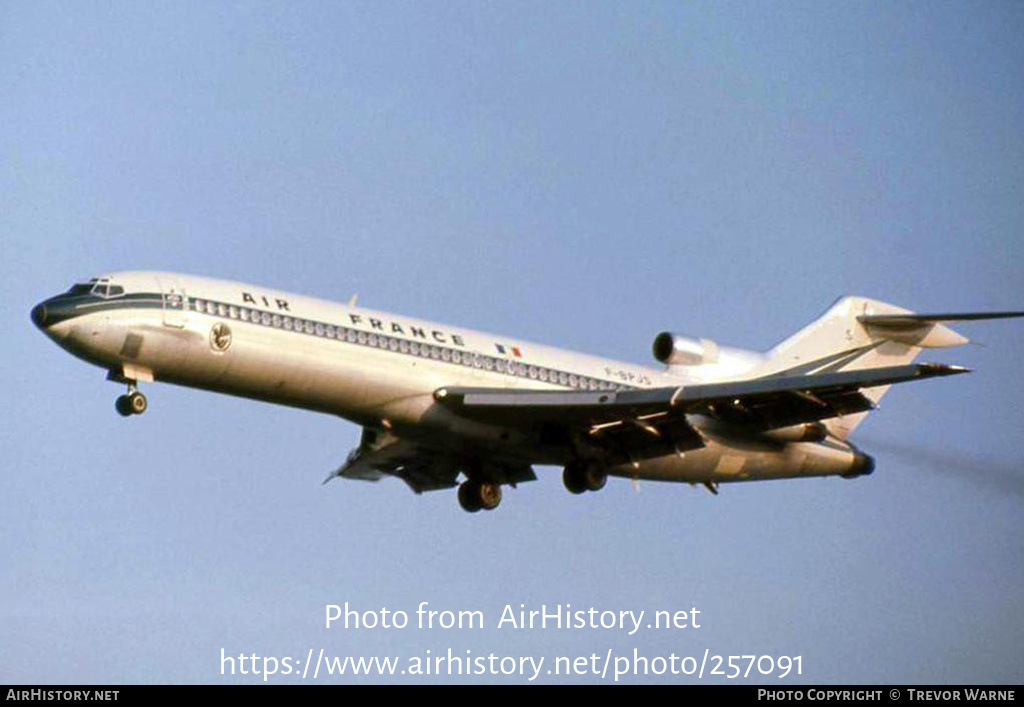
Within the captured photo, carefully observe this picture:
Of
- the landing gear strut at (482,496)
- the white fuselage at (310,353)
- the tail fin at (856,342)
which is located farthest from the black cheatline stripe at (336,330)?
the tail fin at (856,342)

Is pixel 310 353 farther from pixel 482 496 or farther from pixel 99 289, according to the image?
pixel 482 496

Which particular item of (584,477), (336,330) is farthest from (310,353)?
(584,477)

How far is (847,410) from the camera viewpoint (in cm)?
3712

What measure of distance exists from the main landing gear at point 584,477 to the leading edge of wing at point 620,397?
1.44 meters

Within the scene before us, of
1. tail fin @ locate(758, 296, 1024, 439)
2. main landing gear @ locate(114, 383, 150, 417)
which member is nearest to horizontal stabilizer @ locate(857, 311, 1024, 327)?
tail fin @ locate(758, 296, 1024, 439)

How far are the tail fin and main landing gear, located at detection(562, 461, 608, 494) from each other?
553 cm

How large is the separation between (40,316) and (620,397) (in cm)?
1010

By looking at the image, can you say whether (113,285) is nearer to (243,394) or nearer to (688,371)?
(243,394)

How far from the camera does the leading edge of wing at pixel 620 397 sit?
35.8m

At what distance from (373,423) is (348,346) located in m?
1.91

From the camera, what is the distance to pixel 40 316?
109 ft

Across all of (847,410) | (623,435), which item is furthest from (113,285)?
(847,410)

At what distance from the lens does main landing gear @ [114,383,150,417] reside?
33438mm

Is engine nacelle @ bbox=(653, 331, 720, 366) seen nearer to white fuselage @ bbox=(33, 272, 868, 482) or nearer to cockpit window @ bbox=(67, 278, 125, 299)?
white fuselage @ bbox=(33, 272, 868, 482)
